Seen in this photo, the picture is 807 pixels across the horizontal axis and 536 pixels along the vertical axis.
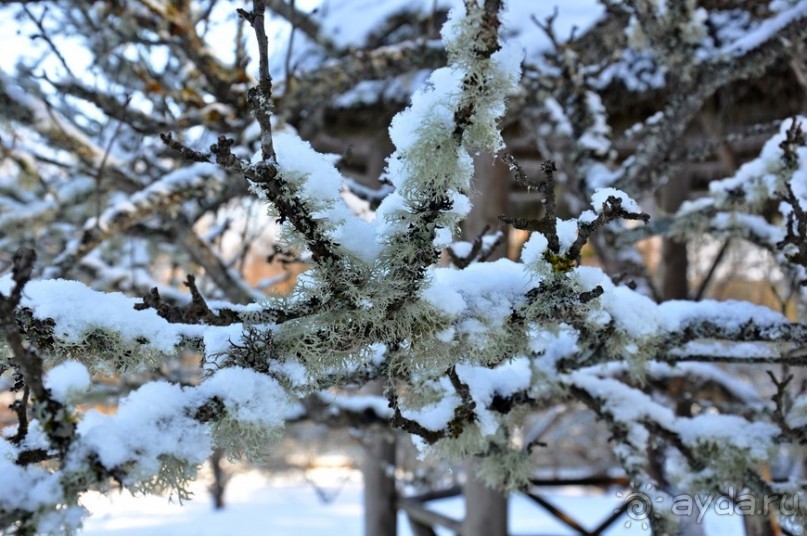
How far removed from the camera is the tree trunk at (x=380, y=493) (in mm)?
Result: 3691

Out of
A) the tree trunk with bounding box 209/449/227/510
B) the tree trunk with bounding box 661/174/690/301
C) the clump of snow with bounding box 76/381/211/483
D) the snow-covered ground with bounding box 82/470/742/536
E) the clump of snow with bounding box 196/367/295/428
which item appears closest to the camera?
the clump of snow with bounding box 76/381/211/483

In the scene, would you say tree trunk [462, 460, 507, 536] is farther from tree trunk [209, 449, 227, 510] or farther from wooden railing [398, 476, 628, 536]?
tree trunk [209, 449, 227, 510]

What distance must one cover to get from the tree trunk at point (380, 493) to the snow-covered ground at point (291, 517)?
1.42m

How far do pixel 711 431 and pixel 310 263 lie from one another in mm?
1256

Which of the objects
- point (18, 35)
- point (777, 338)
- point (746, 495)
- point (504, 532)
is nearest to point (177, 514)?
point (504, 532)

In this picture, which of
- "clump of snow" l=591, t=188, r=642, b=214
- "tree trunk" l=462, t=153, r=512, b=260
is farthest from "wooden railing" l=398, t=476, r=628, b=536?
"clump of snow" l=591, t=188, r=642, b=214

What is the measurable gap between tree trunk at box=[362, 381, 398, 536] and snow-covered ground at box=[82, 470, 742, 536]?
1.42 m

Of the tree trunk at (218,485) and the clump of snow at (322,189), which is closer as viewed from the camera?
the clump of snow at (322,189)

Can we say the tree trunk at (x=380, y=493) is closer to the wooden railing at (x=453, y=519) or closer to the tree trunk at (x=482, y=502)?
the wooden railing at (x=453, y=519)

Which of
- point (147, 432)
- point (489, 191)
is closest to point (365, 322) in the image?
point (147, 432)

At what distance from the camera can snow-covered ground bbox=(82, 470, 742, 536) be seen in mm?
5832

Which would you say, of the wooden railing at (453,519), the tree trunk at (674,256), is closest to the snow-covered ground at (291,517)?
the wooden railing at (453,519)

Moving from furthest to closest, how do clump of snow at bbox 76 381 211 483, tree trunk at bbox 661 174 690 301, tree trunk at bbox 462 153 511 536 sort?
1. tree trunk at bbox 661 174 690 301
2. tree trunk at bbox 462 153 511 536
3. clump of snow at bbox 76 381 211 483

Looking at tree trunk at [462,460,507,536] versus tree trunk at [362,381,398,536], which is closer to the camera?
tree trunk at [462,460,507,536]
